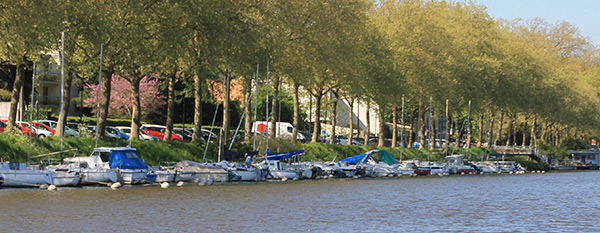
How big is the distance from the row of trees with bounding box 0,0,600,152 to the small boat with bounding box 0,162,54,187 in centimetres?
872

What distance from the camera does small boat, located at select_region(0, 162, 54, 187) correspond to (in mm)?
45531

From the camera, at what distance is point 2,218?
110 feet

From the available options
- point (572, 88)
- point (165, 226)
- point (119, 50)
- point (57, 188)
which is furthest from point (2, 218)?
point (572, 88)

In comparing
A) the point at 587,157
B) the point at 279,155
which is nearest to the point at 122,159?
the point at 279,155

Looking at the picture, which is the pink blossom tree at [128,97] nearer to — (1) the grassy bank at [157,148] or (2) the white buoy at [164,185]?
(1) the grassy bank at [157,148]

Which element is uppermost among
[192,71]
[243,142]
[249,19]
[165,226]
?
[249,19]

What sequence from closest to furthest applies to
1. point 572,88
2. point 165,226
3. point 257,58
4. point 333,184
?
point 165,226 < point 333,184 < point 257,58 < point 572,88

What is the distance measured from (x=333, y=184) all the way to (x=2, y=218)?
30997 mm

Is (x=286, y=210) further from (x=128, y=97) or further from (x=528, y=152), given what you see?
(x=528, y=152)

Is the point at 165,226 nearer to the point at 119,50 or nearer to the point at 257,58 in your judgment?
the point at 119,50

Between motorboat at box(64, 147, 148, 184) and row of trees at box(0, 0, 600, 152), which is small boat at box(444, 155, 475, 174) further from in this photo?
motorboat at box(64, 147, 148, 184)

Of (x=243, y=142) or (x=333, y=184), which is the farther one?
(x=243, y=142)

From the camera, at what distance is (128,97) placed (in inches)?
3922

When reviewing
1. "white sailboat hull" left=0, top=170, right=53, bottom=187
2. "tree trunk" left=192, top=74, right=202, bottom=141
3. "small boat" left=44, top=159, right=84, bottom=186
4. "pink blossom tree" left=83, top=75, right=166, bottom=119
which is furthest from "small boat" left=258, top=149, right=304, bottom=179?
"pink blossom tree" left=83, top=75, right=166, bottom=119
